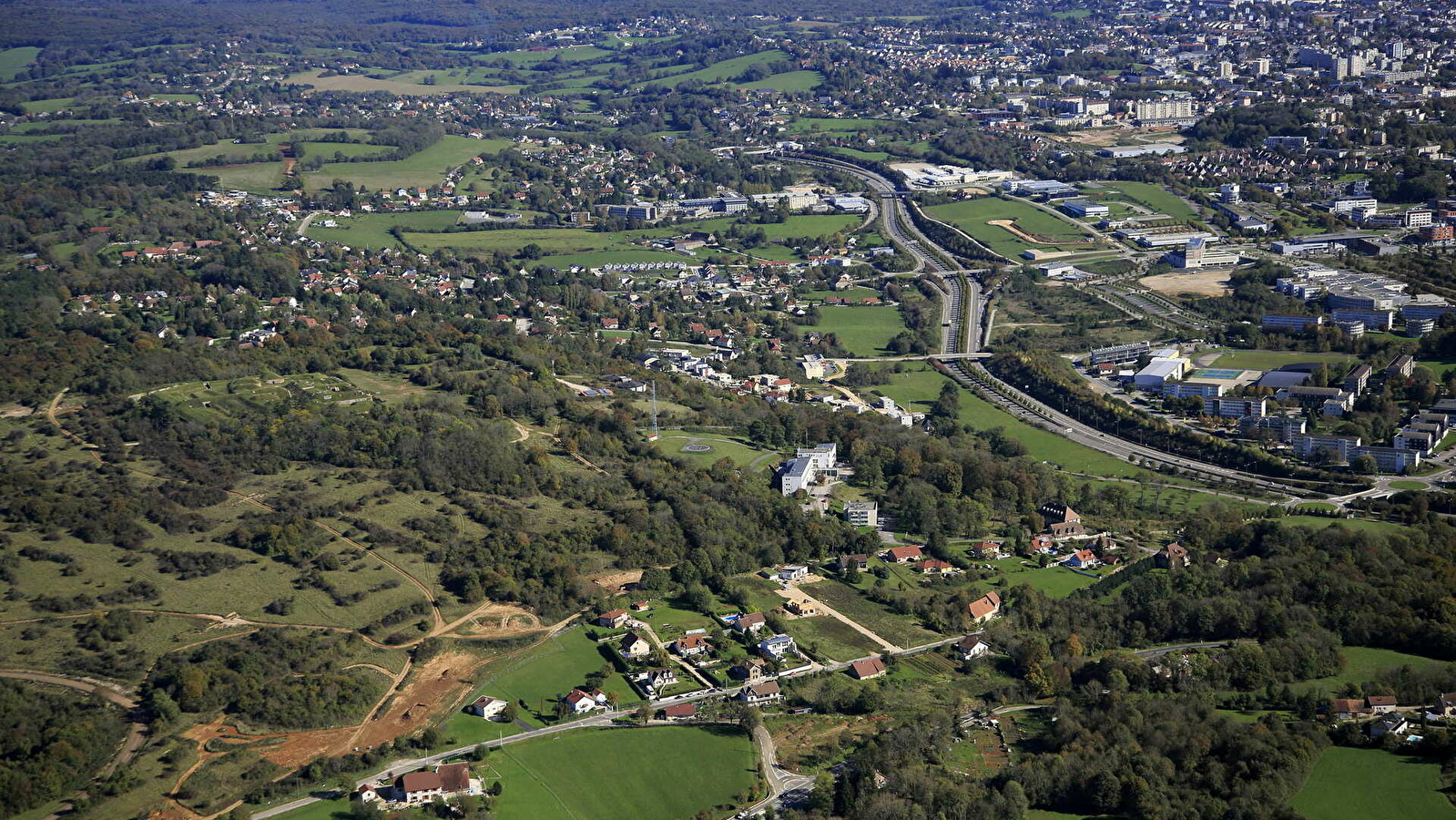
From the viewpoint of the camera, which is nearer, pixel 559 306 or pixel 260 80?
pixel 559 306

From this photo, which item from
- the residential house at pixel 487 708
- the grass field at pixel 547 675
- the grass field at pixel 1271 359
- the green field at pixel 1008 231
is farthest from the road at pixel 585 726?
the green field at pixel 1008 231

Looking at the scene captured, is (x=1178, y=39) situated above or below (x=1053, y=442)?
above

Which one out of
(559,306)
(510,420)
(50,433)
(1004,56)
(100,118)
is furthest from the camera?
(1004,56)

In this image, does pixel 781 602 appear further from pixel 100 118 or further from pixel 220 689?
pixel 100 118

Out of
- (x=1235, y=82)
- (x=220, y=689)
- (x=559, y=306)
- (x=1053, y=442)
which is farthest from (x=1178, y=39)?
(x=220, y=689)

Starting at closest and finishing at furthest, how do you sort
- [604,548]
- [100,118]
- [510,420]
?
[604,548]
[510,420]
[100,118]

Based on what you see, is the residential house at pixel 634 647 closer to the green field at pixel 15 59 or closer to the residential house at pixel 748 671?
the residential house at pixel 748 671
